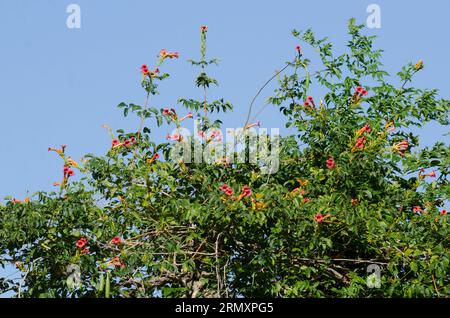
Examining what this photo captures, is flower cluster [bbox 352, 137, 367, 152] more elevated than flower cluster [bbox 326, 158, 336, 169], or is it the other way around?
flower cluster [bbox 352, 137, 367, 152]

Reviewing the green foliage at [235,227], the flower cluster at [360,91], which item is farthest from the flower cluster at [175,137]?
the flower cluster at [360,91]

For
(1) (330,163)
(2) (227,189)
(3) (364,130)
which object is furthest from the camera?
(3) (364,130)

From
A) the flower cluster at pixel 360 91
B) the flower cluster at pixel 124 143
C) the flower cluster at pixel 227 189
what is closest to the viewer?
the flower cluster at pixel 227 189

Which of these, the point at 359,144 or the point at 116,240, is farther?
the point at 359,144

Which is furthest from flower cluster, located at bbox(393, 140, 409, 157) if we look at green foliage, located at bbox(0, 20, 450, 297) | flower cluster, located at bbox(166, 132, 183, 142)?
flower cluster, located at bbox(166, 132, 183, 142)

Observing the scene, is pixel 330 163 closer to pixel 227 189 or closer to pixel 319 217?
pixel 319 217

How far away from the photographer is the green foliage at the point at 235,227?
6453mm

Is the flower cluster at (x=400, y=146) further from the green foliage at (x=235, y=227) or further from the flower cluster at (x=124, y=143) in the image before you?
the flower cluster at (x=124, y=143)

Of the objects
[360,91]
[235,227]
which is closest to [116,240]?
[235,227]

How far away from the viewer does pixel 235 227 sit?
6551mm

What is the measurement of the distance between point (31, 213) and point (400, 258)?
2482 millimetres

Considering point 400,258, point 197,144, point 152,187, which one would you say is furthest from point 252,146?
point 400,258

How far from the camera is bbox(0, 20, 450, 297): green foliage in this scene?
645 centimetres

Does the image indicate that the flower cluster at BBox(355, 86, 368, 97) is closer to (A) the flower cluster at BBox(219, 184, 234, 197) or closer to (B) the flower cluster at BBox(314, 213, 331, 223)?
(B) the flower cluster at BBox(314, 213, 331, 223)
